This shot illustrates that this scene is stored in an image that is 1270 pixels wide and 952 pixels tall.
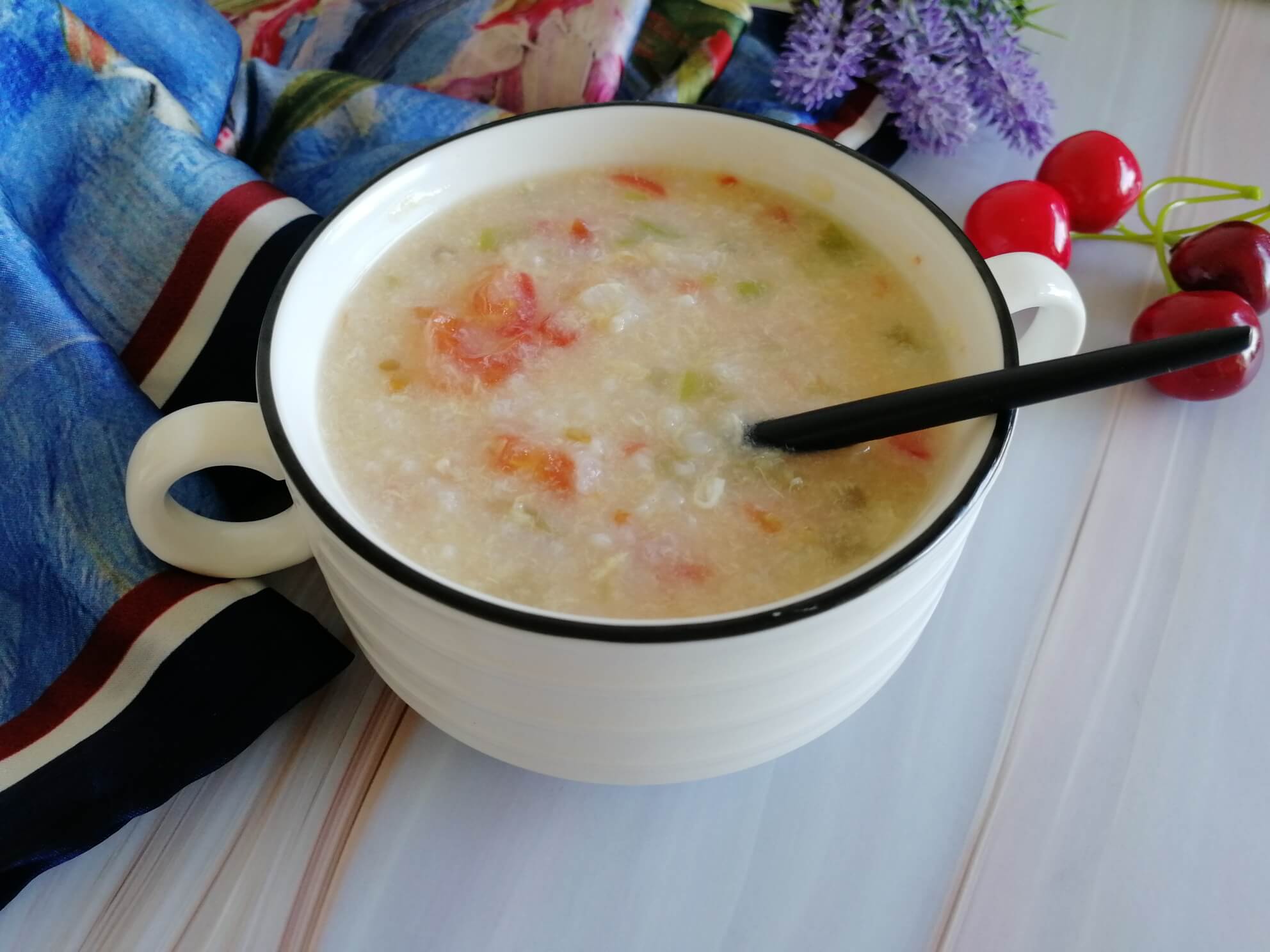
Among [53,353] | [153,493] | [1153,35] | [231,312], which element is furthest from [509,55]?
[1153,35]

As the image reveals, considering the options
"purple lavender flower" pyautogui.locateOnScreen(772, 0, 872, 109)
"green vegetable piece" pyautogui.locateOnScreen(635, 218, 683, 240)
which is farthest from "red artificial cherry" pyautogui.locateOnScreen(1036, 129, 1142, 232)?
"green vegetable piece" pyautogui.locateOnScreen(635, 218, 683, 240)

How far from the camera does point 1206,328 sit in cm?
117

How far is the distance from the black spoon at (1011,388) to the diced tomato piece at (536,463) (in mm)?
182

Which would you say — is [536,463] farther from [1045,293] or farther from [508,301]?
[1045,293]

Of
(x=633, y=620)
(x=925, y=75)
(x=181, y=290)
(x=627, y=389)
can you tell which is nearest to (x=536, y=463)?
(x=627, y=389)

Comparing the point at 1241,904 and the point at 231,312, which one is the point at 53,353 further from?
the point at 1241,904

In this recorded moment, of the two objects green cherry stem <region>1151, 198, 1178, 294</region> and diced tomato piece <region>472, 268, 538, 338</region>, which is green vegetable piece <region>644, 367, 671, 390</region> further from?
green cherry stem <region>1151, 198, 1178, 294</region>

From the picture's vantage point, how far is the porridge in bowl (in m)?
0.79

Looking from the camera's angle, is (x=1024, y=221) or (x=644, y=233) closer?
(x=644, y=233)

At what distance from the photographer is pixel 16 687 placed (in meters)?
0.89

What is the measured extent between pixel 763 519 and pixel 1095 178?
78cm

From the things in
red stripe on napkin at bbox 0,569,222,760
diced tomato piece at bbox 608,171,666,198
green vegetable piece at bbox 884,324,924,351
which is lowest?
red stripe on napkin at bbox 0,569,222,760

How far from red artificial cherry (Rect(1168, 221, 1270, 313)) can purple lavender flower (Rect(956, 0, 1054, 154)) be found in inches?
10.0

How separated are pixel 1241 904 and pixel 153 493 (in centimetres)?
88
